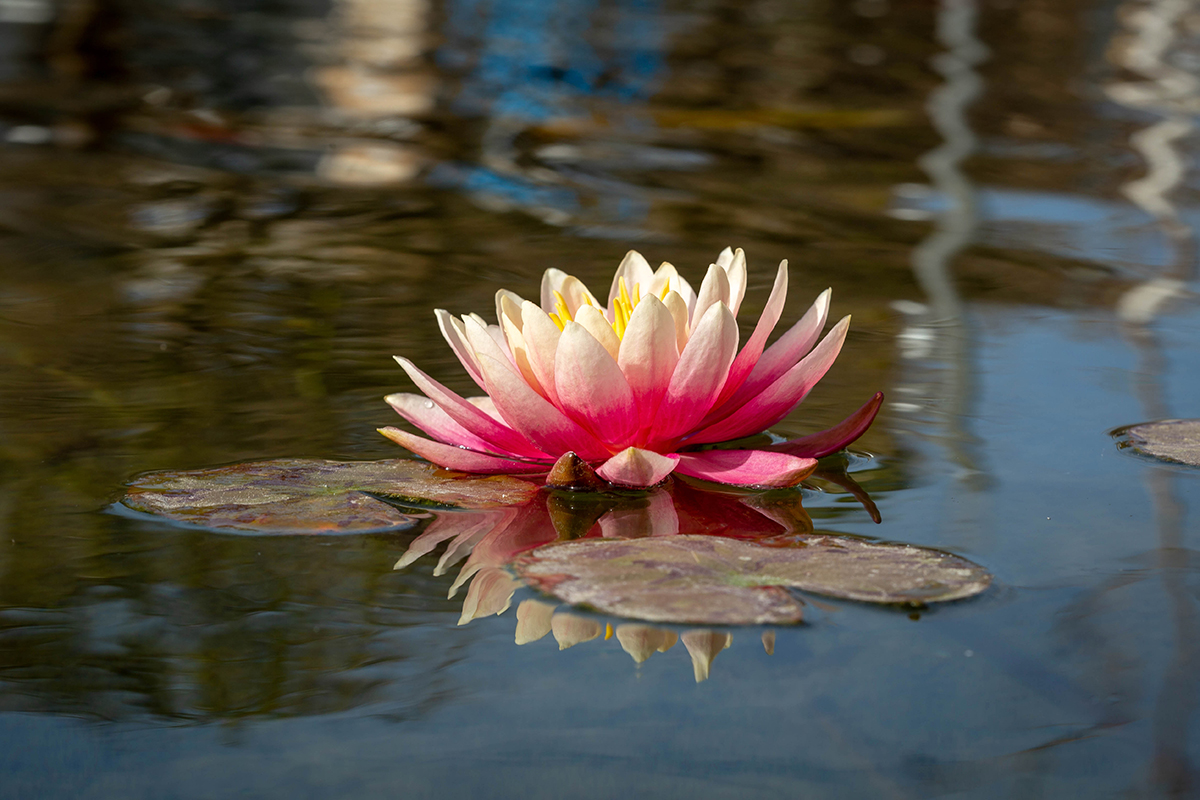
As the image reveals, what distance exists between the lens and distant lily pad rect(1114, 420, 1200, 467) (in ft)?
5.38

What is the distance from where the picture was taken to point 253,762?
3.17 ft

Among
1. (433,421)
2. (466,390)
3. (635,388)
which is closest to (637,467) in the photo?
(635,388)

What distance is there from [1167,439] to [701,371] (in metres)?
0.73

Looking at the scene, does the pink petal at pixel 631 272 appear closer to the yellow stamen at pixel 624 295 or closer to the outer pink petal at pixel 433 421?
the yellow stamen at pixel 624 295

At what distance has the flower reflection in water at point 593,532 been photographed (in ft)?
3.78

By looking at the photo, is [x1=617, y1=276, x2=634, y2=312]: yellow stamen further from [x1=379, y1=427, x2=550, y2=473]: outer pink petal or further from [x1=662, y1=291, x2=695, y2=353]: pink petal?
[x1=379, y1=427, x2=550, y2=473]: outer pink petal

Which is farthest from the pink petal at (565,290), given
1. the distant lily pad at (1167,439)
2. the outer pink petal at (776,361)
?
the distant lily pad at (1167,439)

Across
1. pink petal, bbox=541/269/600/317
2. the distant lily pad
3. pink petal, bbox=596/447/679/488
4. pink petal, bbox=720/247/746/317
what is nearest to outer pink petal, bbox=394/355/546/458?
pink petal, bbox=596/447/679/488

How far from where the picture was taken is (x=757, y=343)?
154cm

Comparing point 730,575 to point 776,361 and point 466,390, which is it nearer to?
point 776,361

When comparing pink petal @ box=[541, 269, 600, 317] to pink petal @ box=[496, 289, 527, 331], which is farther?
pink petal @ box=[541, 269, 600, 317]

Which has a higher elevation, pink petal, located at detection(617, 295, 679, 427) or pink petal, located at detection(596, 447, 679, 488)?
pink petal, located at detection(617, 295, 679, 427)

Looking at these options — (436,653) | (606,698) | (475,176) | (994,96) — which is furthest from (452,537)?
(994,96)

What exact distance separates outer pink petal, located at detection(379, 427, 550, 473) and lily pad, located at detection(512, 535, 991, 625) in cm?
29
